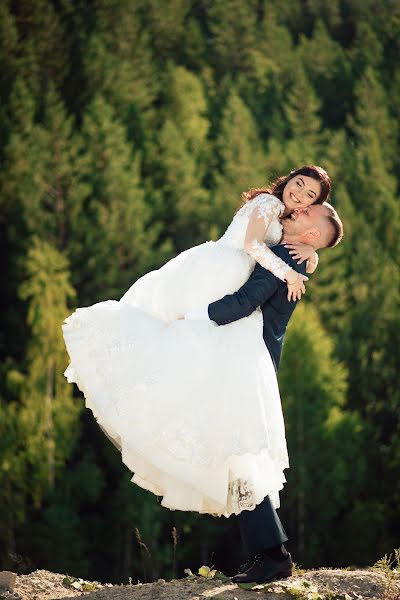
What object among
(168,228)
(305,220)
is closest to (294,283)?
(305,220)

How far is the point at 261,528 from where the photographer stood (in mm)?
4027

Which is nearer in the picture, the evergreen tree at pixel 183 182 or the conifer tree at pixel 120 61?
the evergreen tree at pixel 183 182

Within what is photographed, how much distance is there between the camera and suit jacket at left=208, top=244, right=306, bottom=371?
13.2 feet

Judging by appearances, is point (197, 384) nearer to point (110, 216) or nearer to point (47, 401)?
point (47, 401)

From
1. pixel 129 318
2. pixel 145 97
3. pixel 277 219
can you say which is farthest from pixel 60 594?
pixel 145 97

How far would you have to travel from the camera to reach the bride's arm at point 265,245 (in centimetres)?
402

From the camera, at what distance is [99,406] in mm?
4102

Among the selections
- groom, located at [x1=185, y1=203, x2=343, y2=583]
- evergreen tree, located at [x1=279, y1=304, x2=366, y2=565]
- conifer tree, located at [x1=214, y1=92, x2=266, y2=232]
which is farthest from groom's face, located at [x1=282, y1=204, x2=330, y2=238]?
conifer tree, located at [x1=214, y1=92, x2=266, y2=232]

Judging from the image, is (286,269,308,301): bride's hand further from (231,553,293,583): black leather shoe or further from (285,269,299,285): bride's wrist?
(231,553,293,583): black leather shoe

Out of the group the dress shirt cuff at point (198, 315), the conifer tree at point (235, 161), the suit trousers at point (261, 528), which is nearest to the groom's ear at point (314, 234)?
the dress shirt cuff at point (198, 315)

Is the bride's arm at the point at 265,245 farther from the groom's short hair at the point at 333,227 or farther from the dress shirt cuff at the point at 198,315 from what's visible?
the dress shirt cuff at the point at 198,315

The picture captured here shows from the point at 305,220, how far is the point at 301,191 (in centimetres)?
13

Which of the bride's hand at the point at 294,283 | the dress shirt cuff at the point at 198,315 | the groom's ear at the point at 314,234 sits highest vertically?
the groom's ear at the point at 314,234

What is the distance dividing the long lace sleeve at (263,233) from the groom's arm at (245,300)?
0.16 ft
